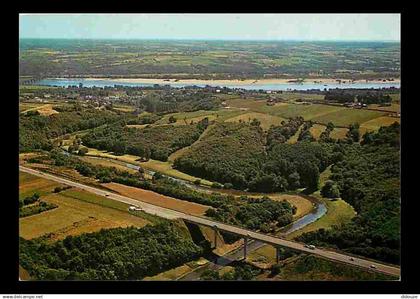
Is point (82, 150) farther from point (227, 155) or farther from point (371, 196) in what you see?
point (371, 196)

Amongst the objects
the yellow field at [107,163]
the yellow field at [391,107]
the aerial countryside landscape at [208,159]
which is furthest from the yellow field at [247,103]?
the yellow field at [107,163]

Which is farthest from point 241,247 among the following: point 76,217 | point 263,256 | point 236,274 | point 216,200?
point 76,217

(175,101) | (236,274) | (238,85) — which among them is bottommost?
(236,274)

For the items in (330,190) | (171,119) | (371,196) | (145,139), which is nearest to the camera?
(371,196)

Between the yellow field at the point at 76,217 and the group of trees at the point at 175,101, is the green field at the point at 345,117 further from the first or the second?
the yellow field at the point at 76,217

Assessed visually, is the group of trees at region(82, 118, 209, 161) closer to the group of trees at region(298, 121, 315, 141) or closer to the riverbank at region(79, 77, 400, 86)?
the riverbank at region(79, 77, 400, 86)
